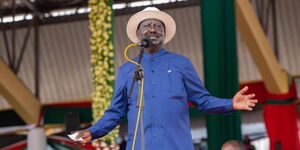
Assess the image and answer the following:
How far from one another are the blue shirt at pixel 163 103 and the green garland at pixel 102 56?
4.45 meters

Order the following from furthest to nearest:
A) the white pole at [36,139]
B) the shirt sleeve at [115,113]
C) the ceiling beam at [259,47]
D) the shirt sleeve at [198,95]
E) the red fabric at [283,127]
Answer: the white pole at [36,139]
the red fabric at [283,127]
the ceiling beam at [259,47]
the shirt sleeve at [115,113]
the shirt sleeve at [198,95]

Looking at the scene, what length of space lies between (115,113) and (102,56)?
4.57 m

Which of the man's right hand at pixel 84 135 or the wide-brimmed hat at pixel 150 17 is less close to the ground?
the wide-brimmed hat at pixel 150 17

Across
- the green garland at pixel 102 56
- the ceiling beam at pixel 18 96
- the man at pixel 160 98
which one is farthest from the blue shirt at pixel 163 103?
the ceiling beam at pixel 18 96

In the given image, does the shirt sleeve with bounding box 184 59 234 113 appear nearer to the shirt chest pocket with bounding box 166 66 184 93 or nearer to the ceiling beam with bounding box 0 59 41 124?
the shirt chest pocket with bounding box 166 66 184 93

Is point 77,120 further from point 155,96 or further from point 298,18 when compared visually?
point 155,96

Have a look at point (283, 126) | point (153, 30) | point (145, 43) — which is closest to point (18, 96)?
point (283, 126)

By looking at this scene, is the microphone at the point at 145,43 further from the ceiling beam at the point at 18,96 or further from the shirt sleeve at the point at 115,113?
the ceiling beam at the point at 18,96

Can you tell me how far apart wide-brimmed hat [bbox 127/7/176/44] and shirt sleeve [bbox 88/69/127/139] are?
0.21 m

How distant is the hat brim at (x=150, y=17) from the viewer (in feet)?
10.2

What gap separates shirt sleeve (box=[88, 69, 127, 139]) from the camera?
3.06 metres

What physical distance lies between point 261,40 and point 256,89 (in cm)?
218

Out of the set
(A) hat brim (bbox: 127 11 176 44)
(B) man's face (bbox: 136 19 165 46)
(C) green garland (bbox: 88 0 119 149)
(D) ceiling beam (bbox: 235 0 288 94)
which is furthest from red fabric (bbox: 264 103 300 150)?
(B) man's face (bbox: 136 19 165 46)

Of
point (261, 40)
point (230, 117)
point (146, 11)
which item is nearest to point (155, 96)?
point (146, 11)
